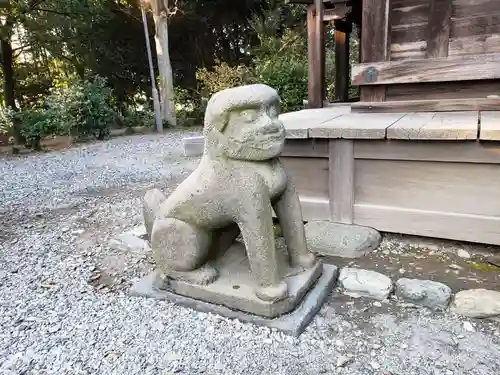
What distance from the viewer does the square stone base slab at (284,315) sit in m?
1.87

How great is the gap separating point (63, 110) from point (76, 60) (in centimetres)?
584

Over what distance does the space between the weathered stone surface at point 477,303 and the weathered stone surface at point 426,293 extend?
6 cm

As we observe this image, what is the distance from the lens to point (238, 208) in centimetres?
183

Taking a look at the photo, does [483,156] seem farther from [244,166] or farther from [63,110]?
[63,110]

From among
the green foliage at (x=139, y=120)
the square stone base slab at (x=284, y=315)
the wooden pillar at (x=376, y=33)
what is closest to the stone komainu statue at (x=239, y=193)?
the square stone base slab at (x=284, y=315)

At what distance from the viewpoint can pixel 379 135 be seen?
266 cm

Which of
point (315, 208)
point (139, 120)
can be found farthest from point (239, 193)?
point (139, 120)

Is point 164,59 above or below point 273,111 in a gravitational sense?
above

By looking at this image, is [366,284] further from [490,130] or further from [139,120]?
[139,120]

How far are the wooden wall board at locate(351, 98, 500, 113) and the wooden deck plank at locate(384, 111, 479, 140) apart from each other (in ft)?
0.86

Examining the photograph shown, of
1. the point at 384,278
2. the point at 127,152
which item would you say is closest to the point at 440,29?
the point at 384,278

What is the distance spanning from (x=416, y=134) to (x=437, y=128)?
13cm

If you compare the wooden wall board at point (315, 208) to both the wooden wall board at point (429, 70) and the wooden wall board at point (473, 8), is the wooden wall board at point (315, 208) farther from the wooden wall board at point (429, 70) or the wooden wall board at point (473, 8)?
the wooden wall board at point (473, 8)

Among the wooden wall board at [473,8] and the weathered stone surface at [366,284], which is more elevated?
the wooden wall board at [473,8]
